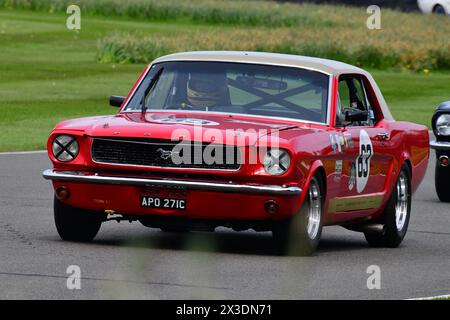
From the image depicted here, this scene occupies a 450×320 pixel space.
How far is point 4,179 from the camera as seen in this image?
16531mm

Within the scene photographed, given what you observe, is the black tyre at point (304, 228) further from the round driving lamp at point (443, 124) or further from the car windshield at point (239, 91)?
the round driving lamp at point (443, 124)

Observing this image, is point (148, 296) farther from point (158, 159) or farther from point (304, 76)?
point (304, 76)

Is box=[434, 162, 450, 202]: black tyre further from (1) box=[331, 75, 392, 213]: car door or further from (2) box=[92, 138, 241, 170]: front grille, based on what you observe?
(2) box=[92, 138, 241, 170]: front grille

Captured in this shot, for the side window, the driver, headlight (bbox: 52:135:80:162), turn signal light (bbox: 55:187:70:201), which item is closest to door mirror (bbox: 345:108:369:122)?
the side window

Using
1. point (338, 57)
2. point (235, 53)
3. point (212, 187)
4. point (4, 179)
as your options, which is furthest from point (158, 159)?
point (338, 57)

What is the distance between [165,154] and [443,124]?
5.60 meters

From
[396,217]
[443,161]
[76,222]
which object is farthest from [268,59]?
[443,161]

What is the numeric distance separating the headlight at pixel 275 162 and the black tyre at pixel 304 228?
1.11 ft

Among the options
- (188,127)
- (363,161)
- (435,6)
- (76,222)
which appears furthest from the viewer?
(435,6)

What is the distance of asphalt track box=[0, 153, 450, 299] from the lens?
9086 mm

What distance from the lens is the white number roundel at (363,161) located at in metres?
11.8

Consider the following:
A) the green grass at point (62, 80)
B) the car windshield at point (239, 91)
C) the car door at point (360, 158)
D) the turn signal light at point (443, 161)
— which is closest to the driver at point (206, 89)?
the car windshield at point (239, 91)

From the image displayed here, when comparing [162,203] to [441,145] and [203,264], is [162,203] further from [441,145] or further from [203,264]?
[441,145]

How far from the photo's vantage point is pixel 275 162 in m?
10.5
